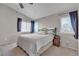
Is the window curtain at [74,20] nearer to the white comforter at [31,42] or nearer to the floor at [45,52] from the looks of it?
the floor at [45,52]

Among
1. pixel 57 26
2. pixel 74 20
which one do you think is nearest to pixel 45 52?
pixel 57 26

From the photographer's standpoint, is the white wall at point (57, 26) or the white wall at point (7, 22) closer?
the white wall at point (7, 22)

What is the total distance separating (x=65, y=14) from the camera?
1245 mm

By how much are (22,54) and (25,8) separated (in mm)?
721

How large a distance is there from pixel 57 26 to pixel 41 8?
0.41 metres

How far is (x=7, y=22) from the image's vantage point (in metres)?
1.20

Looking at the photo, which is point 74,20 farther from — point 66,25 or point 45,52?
point 45,52

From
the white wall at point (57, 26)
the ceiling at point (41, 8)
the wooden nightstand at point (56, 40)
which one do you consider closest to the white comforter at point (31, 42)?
the wooden nightstand at point (56, 40)

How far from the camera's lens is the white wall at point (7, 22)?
1.16 meters

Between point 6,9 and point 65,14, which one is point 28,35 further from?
point 65,14

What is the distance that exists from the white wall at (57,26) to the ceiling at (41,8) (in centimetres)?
8

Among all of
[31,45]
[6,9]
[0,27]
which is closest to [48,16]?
[31,45]

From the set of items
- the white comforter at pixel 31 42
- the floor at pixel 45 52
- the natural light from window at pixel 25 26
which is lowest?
the floor at pixel 45 52

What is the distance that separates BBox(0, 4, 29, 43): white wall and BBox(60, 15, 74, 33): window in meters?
0.62
